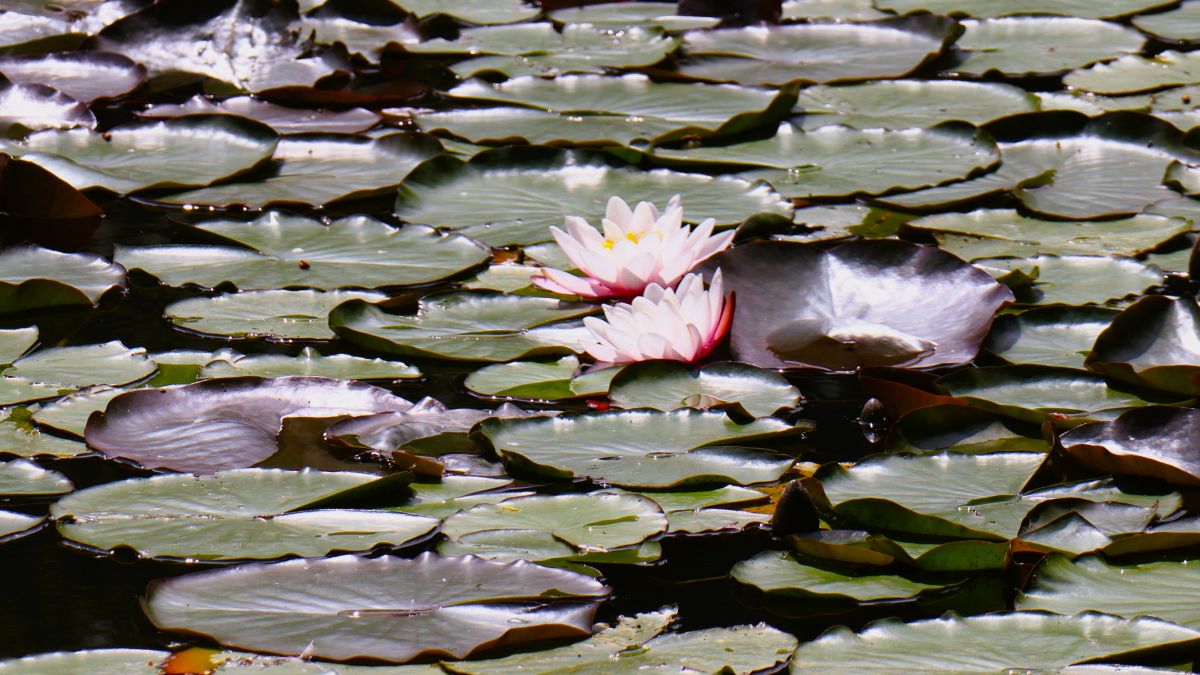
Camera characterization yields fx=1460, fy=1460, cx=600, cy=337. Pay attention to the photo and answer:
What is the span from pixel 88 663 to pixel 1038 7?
3.76m

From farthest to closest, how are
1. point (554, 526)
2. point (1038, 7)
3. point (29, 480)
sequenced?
point (1038, 7)
point (29, 480)
point (554, 526)

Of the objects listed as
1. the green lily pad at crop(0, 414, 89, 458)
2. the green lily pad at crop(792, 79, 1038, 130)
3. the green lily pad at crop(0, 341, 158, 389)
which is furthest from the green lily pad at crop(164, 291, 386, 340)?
the green lily pad at crop(792, 79, 1038, 130)

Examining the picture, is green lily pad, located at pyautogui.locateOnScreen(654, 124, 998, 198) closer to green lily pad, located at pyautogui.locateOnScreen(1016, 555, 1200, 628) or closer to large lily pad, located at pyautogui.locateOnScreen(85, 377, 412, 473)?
large lily pad, located at pyautogui.locateOnScreen(85, 377, 412, 473)

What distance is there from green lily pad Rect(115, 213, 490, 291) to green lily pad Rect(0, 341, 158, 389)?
0.32 m

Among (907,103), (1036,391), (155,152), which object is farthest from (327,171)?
(1036,391)

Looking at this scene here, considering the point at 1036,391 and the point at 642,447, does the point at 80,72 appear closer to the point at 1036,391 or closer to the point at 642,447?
the point at 642,447

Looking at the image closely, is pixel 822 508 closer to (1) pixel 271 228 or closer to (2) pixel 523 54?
(1) pixel 271 228

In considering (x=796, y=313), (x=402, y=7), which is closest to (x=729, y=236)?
(x=796, y=313)

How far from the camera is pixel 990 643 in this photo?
144 centimetres

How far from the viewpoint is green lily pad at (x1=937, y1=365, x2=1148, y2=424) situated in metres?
2.04

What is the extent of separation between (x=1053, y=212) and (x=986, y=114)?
2.30 ft

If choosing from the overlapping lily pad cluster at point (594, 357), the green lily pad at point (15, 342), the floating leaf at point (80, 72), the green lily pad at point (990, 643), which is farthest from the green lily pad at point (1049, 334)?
the floating leaf at point (80, 72)

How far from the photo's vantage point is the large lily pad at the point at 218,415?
1948 mm

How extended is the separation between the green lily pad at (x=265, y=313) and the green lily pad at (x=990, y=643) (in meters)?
1.18
